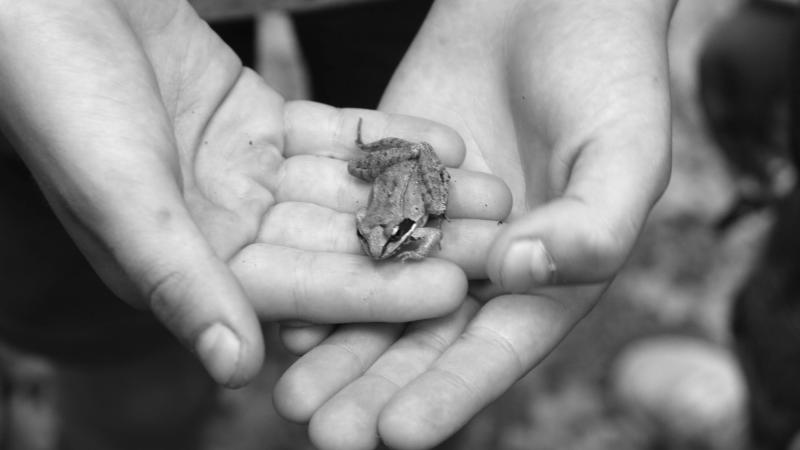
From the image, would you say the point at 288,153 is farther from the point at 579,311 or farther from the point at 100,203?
the point at 579,311

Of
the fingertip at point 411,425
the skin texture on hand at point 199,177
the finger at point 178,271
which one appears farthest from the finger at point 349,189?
the fingertip at point 411,425

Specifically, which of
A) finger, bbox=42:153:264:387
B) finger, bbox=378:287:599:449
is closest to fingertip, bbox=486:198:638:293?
finger, bbox=378:287:599:449

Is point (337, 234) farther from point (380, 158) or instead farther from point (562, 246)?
point (562, 246)

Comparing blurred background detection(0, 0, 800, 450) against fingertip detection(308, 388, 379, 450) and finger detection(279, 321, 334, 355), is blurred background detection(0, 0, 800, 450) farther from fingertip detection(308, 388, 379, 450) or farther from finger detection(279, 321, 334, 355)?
fingertip detection(308, 388, 379, 450)

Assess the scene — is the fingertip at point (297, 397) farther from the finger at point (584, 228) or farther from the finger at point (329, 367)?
the finger at point (584, 228)

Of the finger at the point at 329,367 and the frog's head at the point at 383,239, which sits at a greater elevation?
the frog's head at the point at 383,239

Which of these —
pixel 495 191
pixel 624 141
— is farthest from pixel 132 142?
pixel 624 141
